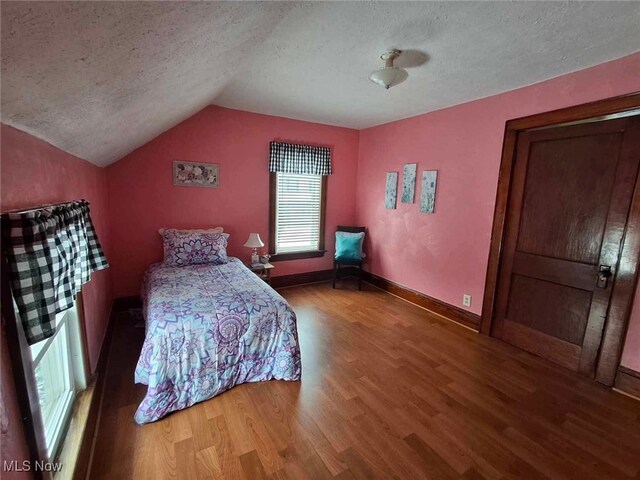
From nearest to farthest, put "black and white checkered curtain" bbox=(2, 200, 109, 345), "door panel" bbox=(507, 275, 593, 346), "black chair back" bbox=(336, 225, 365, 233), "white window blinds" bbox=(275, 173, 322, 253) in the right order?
"black and white checkered curtain" bbox=(2, 200, 109, 345) → "door panel" bbox=(507, 275, 593, 346) → "white window blinds" bbox=(275, 173, 322, 253) → "black chair back" bbox=(336, 225, 365, 233)

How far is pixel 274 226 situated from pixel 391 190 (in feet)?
5.74

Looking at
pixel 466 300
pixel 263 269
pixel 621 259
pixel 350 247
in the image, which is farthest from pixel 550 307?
pixel 263 269

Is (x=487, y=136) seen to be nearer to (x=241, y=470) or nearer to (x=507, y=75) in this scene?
(x=507, y=75)

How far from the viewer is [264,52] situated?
6.86ft

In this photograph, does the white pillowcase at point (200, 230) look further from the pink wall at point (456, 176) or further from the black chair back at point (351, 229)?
the pink wall at point (456, 176)

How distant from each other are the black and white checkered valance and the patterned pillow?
131 cm

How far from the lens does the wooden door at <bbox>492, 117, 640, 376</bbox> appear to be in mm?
2189

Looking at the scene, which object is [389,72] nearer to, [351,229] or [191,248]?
[191,248]

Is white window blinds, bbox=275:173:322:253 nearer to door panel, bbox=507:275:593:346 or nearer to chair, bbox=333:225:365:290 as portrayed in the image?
chair, bbox=333:225:365:290

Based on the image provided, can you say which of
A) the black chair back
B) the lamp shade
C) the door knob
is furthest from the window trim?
the door knob

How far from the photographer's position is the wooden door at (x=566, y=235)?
2.19m

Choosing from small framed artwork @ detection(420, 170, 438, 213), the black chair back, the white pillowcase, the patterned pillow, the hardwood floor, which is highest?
small framed artwork @ detection(420, 170, 438, 213)

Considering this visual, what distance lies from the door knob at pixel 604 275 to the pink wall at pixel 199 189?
3.33 metres

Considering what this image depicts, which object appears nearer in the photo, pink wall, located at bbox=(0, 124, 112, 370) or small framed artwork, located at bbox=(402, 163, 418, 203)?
pink wall, located at bbox=(0, 124, 112, 370)
